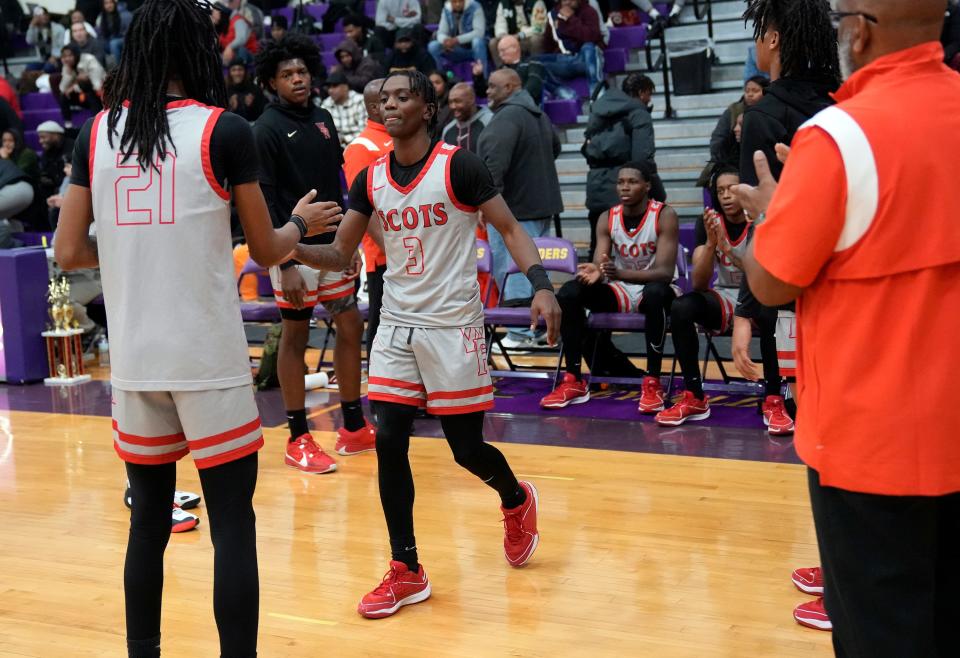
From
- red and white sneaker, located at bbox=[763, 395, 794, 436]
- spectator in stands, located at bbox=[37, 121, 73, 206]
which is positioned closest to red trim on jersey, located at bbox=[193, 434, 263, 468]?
red and white sneaker, located at bbox=[763, 395, 794, 436]

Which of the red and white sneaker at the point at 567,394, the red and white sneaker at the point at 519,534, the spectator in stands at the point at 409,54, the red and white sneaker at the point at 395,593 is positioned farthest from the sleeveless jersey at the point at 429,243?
the spectator in stands at the point at 409,54

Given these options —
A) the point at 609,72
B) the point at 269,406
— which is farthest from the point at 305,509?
the point at 609,72

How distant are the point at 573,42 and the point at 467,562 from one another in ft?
25.6

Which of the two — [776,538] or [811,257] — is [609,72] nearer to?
[776,538]

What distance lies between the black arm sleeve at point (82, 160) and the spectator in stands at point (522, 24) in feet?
27.5

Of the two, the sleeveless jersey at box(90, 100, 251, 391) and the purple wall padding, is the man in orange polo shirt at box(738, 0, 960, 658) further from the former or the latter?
the purple wall padding

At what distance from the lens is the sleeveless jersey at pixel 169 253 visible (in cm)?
268

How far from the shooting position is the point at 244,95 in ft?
39.3

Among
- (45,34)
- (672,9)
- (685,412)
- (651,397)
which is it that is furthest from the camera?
(45,34)

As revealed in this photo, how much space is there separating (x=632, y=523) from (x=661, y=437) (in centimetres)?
147

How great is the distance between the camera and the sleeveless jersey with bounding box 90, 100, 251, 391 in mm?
2676

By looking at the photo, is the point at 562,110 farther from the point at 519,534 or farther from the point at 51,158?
the point at 519,534

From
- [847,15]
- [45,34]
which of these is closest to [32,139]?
[45,34]

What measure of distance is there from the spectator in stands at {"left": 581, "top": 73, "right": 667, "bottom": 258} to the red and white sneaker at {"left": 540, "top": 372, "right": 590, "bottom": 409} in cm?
185
